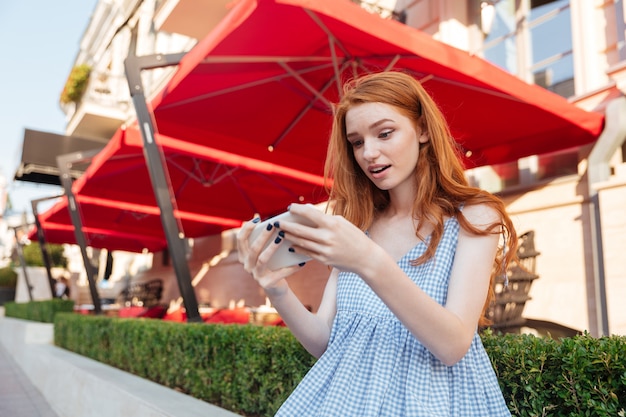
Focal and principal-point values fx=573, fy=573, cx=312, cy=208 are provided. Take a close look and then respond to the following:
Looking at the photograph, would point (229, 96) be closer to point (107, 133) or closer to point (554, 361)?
point (554, 361)

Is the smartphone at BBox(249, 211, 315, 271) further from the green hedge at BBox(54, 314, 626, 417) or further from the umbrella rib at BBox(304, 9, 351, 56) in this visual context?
the umbrella rib at BBox(304, 9, 351, 56)

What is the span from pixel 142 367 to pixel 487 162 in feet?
13.3

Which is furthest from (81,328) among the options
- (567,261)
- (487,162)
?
(567,261)

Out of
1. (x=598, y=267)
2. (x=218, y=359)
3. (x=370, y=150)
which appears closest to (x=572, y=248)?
(x=598, y=267)

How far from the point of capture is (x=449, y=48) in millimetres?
4500

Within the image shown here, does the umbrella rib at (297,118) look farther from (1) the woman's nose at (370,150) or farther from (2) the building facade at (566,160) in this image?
(1) the woman's nose at (370,150)

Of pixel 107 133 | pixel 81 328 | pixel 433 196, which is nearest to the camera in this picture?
pixel 433 196

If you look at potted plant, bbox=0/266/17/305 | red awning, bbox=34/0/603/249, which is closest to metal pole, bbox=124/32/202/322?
red awning, bbox=34/0/603/249

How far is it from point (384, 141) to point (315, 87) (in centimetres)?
445

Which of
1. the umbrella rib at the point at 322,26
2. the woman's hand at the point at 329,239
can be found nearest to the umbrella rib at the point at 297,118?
the umbrella rib at the point at 322,26

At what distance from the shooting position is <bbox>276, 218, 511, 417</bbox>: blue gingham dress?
136 centimetres

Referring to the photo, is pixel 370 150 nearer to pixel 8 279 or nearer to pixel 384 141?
pixel 384 141

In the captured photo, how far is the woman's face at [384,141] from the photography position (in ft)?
4.87

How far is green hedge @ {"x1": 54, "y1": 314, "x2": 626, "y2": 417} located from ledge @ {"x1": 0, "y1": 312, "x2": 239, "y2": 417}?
0.21m
